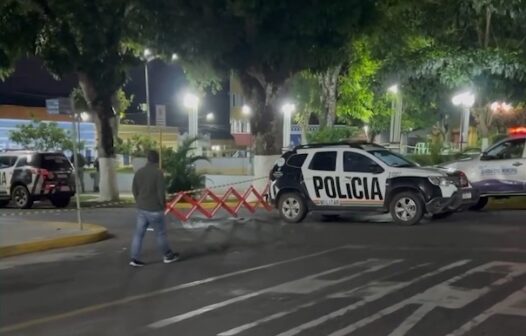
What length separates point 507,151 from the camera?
54.9 ft

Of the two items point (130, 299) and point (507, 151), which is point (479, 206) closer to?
point (507, 151)

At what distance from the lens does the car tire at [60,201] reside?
73.8ft

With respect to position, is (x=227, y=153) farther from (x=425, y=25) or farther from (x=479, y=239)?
(x=479, y=239)

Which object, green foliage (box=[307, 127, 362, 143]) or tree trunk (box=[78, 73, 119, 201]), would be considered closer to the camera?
tree trunk (box=[78, 73, 119, 201])

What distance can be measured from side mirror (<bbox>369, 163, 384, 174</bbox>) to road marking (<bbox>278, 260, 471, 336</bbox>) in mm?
5400

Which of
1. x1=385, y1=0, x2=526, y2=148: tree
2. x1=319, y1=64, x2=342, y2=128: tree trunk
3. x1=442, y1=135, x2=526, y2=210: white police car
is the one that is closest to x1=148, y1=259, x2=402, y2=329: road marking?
x1=442, y1=135, x2=526, y2=210: white police car

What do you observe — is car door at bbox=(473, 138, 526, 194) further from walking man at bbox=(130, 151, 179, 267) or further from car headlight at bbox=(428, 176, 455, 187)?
walking man at bbox=(130, 151, 179, 267)

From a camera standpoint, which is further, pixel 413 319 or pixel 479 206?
pixel 479 206

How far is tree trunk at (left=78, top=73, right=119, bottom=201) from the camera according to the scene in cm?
2373

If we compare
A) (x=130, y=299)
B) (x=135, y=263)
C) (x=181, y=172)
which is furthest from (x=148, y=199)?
(x=181, y=172)

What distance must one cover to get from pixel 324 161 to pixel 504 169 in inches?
182

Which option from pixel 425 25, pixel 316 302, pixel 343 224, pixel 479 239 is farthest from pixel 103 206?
pixel 316 302

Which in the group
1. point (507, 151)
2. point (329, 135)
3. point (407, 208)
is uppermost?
point (329, 135)

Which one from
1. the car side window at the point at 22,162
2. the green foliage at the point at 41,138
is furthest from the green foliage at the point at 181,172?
the green foliage at the point at 41,138
